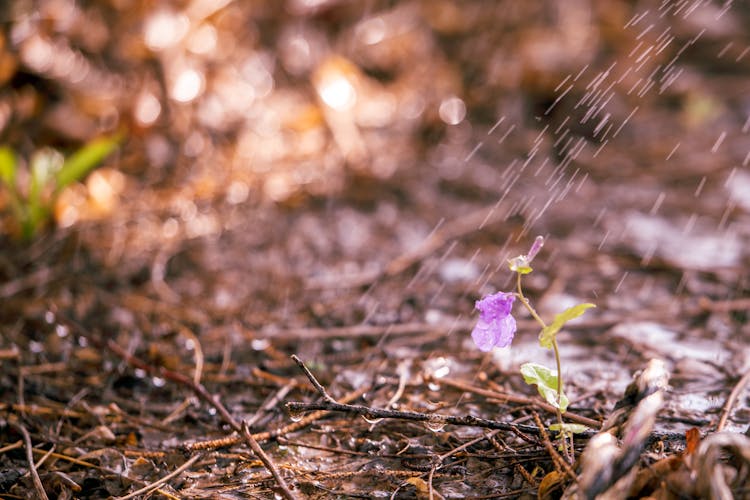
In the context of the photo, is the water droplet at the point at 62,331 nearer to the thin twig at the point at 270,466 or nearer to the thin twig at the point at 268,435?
the thin twig at the point at 268,435

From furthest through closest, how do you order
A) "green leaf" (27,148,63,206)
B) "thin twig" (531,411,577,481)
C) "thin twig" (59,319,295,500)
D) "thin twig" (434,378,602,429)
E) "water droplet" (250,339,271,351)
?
"green leaf" (27,148,63,206), "water droplet" (250,339,271,351), "thin twig" (59,319,295,500), "thin twig" (434,378,602,429), "thin twig" (531,411,577,481)

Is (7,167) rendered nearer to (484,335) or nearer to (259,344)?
(259,344)

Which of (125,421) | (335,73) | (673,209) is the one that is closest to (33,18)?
(335,73)

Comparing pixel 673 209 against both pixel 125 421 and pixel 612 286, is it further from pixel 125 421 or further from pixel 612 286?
pixel 125 421

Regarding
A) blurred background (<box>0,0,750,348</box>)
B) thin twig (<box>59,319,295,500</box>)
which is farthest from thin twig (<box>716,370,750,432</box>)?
thin twig (<box>59,319,295,500</box>)

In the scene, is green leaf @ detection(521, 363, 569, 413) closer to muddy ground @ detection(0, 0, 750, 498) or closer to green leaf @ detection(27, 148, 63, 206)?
muddy ground @ detection(0, 0, 750, 498)

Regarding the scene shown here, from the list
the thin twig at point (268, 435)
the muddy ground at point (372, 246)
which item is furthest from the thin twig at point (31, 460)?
the thin twig at point (268, 435)

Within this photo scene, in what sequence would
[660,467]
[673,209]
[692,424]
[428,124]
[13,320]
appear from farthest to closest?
[428,124] → [673,209] → [13,320] → [692,424] → [660,467]

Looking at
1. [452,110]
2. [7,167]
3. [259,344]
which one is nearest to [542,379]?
[259,344]
